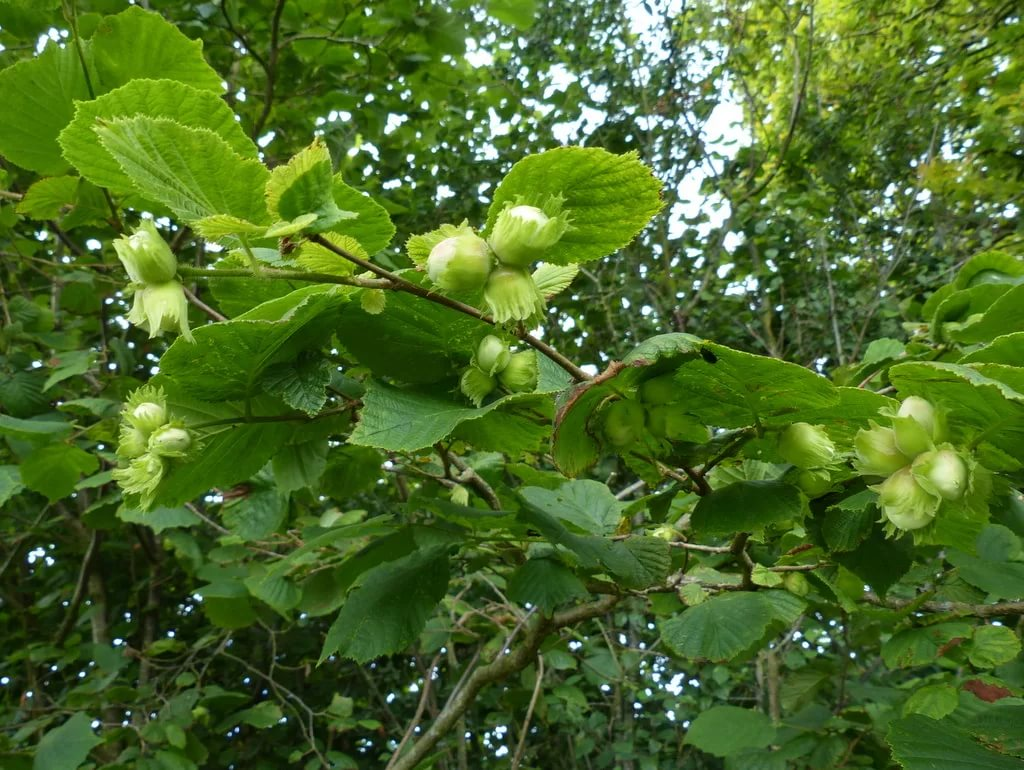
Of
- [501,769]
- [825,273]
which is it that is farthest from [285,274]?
[825,273]

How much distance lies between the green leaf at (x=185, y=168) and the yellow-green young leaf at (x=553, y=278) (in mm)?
197

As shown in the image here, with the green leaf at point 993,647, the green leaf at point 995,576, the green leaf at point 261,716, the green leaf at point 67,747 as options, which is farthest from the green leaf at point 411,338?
the green leaf at point 261,716

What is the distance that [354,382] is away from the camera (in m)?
0.73

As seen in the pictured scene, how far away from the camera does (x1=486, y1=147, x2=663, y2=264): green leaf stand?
49 cm

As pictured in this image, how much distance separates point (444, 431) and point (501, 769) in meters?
2.44

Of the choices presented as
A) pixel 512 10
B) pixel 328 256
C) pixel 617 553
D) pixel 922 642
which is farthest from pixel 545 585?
pixel 512 10

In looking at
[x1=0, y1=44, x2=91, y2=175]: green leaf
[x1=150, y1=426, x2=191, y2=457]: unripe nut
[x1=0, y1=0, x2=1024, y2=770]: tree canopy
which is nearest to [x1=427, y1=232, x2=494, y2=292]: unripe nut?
[x1=0, y1=0, x2=1024, y2=770]: tree canopy

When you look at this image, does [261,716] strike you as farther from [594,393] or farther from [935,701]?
[594,393]

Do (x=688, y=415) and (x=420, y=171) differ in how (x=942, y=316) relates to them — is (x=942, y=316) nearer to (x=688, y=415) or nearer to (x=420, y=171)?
(x=688, y=415)

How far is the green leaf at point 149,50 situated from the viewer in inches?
27.8

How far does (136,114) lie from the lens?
50cm

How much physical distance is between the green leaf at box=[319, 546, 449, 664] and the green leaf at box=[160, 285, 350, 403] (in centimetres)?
34

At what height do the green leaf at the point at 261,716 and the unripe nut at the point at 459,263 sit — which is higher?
the unripe nut at the point at 459,263

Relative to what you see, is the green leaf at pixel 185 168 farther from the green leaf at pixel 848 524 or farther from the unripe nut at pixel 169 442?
the green leaf at pixel 848 524
